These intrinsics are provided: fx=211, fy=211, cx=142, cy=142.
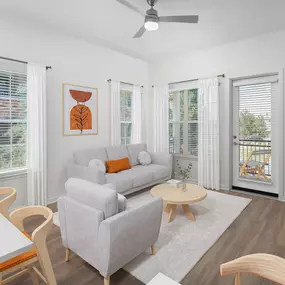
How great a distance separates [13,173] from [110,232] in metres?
2.48

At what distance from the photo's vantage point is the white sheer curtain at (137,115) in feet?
17.5

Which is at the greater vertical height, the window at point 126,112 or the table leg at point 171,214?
the window at point 126,112

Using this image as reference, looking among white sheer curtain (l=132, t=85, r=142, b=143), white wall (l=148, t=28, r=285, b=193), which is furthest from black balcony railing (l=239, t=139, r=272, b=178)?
white sheer curtain (l=132, t=85, r=142, b=143)

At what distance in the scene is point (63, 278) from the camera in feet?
6.15

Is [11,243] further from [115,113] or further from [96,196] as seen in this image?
[115,113]

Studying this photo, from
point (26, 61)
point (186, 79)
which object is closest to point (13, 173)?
point (26, 61)

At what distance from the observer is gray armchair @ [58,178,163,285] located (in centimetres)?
167

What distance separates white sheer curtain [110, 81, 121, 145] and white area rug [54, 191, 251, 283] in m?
1.51

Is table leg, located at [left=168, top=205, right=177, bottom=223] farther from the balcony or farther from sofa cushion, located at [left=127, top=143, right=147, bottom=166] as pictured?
the balcony

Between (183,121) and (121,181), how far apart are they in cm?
242

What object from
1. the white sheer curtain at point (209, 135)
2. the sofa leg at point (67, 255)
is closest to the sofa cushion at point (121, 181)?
the sofa leg at point (67, 255)

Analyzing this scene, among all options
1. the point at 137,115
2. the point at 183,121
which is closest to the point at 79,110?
the point at 137,115

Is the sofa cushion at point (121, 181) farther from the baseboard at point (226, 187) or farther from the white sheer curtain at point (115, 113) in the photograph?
the baseboard at point (226, 187)

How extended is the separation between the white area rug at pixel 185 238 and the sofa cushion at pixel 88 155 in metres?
1.04
